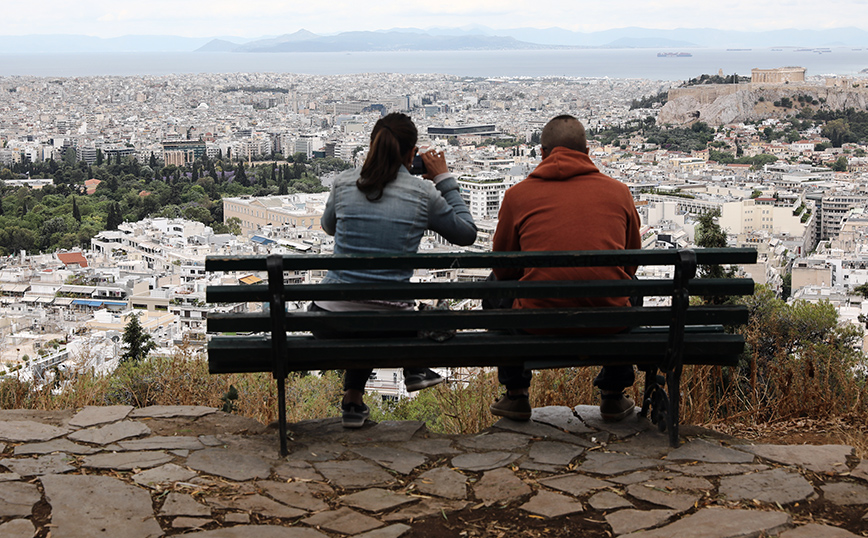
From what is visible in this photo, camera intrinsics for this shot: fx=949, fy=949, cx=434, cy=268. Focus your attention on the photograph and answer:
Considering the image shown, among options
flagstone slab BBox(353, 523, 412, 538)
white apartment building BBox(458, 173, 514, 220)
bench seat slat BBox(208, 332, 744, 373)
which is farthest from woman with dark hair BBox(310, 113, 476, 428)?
white apartment building BBox(458, 173, 514, 220)

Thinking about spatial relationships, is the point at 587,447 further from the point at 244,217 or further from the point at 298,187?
the point at 298,187

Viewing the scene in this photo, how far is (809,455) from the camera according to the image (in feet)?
6.35

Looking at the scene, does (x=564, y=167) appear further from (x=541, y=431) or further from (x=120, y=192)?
(x=120, y=192)

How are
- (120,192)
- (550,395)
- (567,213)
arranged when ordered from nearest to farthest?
(567,213), (550,395), (120,192)

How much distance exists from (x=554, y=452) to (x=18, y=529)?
3.32 feet

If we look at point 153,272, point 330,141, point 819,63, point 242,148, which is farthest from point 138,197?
point 819,63

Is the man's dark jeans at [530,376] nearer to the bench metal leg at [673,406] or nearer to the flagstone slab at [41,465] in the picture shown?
the bench metal leg at [673,406]

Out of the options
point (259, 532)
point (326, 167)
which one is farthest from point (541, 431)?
point (326, 167)

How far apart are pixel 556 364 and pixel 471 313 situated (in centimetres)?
22

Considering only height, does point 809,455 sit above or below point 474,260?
below

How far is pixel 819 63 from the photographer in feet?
447

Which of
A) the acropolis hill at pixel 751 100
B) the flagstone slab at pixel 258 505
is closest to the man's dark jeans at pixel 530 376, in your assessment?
the flagstone slab at pixel 258 505

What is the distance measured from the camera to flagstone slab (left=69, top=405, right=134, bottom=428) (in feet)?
6.97

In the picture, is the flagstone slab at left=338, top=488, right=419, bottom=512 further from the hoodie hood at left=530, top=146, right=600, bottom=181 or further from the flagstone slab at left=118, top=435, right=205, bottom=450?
the hoodie hood at left=530, top=146, right=600, bottom=181
